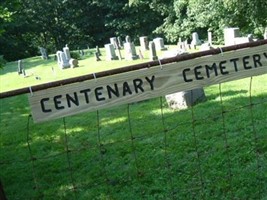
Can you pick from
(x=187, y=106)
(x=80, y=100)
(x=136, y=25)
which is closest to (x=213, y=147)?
(x=187, y=106)

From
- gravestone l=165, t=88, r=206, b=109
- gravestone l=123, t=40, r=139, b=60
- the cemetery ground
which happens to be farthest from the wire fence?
gravestone l=123, t=40, r=139, b=60

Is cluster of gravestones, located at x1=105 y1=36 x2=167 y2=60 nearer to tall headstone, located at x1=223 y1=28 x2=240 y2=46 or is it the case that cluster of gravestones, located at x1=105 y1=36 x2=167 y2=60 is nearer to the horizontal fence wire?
tall headstone, located at x1=223 y1=28 x2=240 y2=46

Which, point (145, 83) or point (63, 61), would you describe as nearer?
point (145, 83)

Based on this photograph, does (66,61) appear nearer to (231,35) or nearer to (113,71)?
(231,35)

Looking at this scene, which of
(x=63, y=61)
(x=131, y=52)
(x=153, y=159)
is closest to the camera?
(x=153, y=159)

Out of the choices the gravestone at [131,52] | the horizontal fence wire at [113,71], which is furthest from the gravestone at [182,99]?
the gravestone at [131,52]

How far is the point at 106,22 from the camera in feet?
Answer: 125

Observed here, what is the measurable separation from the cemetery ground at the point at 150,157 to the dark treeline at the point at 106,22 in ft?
56.2

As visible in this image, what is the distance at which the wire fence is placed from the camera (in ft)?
15.2

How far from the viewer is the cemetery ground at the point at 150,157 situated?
464 cm

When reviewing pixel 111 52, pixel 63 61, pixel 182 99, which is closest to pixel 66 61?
pixel 63 61

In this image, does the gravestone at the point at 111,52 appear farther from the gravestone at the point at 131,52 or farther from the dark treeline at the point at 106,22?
the dark treeline at the point at 106,22

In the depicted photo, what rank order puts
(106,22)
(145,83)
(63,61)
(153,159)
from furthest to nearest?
(106,22) → (63,61) → (153,159) → (145,83)

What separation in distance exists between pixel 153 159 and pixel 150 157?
9cm
